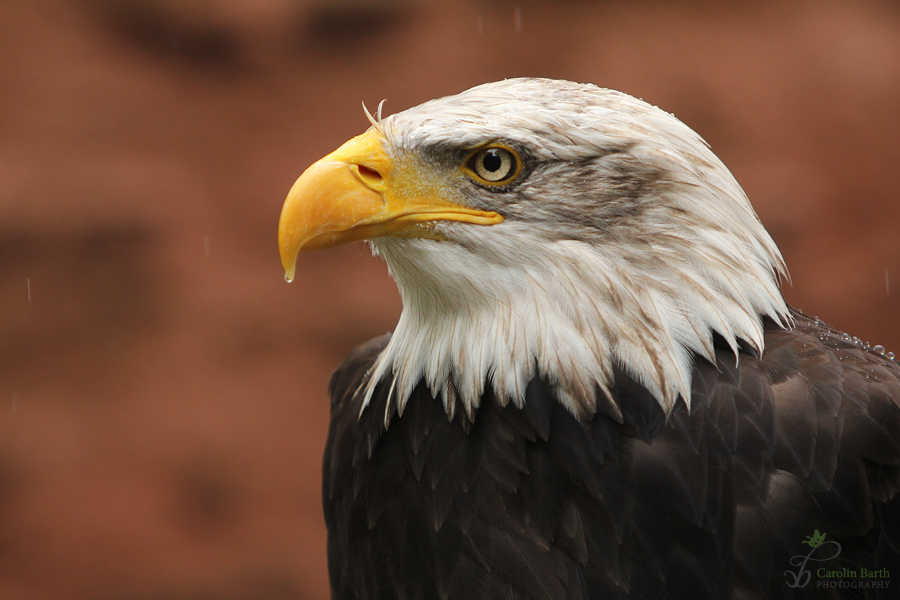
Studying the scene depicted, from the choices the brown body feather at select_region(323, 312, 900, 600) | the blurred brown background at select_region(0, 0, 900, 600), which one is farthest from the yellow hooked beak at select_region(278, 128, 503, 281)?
the blurred brown background at select_region(0, 0, 900, 600)

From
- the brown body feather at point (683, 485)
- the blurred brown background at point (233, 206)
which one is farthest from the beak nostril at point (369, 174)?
the blurred brown background at point (233, 206)

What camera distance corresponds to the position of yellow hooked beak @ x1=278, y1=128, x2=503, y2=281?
1907 millimetres

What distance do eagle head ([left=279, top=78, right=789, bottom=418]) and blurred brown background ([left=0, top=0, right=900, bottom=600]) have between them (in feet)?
12.4

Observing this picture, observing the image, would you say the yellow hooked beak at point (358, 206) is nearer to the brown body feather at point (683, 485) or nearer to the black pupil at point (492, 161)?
the black pupil at point (492, 161)

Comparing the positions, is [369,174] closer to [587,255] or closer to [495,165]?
[495,165]

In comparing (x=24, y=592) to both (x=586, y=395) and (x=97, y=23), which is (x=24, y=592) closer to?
(x=97, y=23)

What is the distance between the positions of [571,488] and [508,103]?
3.01 feet

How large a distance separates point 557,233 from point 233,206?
4.12m

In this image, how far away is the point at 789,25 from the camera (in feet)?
19.0

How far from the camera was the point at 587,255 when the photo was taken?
6.21 ft

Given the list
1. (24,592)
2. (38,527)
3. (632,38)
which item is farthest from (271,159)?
(24,592)

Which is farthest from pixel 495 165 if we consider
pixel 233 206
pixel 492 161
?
pixel 233 206

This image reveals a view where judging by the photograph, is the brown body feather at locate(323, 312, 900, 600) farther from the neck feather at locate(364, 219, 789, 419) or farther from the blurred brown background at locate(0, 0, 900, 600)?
the blurred brown background at locate(0, 0, 900, 600)

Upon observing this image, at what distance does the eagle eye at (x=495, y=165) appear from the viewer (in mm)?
1927
